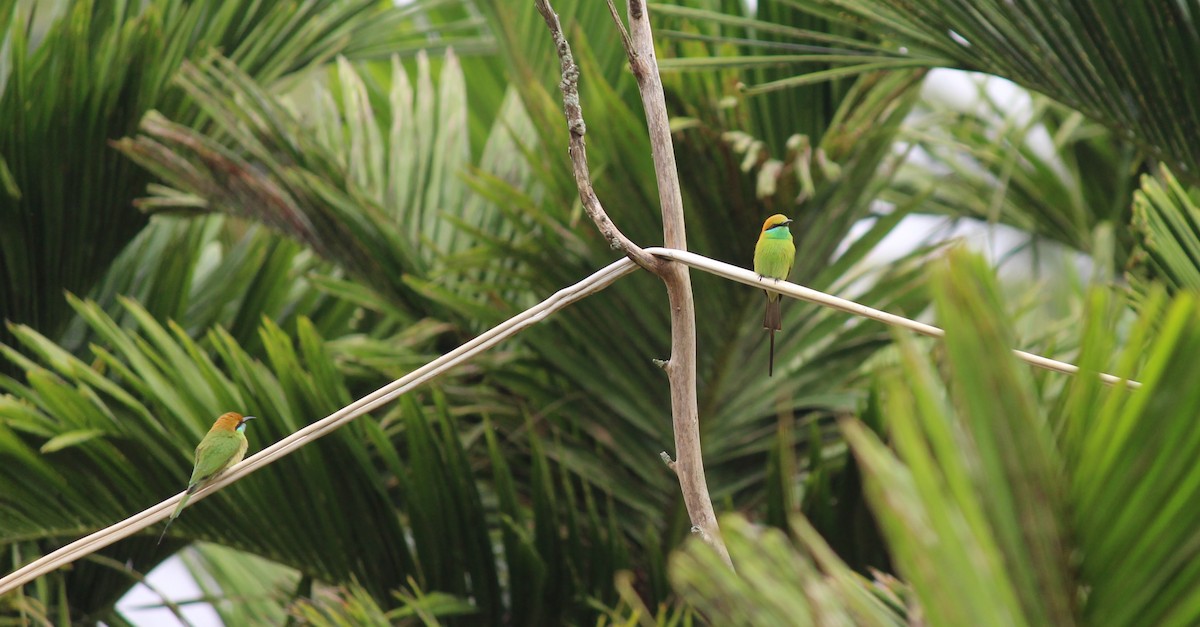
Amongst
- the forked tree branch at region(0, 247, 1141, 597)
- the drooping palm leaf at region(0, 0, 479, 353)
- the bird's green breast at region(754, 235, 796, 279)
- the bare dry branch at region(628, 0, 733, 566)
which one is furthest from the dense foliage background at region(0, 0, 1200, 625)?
the forked tree branch at region(0, 247, 1141, 597)

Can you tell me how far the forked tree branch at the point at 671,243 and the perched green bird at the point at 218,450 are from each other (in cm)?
103

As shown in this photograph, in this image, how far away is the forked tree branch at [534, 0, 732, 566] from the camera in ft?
4.59

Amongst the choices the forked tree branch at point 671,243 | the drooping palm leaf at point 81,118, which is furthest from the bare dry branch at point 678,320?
the drooping palm leaf at point 81,118

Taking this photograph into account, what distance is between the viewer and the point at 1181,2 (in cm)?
176

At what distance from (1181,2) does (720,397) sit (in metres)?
1.16

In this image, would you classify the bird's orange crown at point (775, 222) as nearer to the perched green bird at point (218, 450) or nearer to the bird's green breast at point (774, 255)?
the bird's green breast at point (774, 255)

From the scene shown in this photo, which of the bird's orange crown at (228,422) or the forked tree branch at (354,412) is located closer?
the forked tree branch at (354,412)

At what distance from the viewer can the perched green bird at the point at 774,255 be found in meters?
2.23

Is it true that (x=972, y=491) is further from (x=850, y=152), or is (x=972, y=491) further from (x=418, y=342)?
(x=418, y=342)

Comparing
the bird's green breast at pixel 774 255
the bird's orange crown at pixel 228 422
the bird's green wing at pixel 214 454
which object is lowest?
the bird's green wing at pixel 214 454

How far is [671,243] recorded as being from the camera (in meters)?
1.47

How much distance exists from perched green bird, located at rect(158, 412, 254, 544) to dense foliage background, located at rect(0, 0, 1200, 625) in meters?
0.13

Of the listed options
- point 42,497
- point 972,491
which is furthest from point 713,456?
point 972,491

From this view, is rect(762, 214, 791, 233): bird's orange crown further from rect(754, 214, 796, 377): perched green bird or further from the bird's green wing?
the bird's green wing
